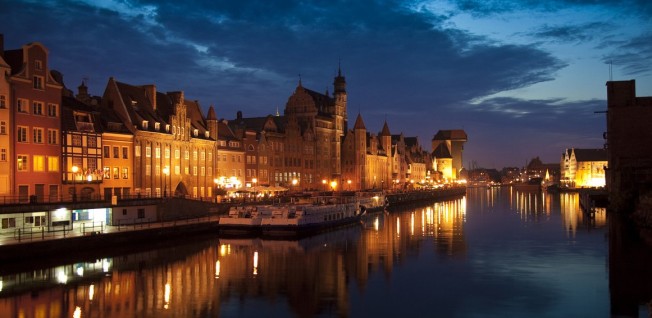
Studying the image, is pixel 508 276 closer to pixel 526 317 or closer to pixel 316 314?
pixel 526 317

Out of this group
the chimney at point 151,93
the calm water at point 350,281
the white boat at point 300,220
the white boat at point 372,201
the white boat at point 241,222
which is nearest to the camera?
the calm water at point 350,281

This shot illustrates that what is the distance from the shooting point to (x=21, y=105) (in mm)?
52656

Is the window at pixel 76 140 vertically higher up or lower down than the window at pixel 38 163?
higher up

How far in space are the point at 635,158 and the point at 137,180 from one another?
72.1m

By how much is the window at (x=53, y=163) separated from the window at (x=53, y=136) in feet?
4.27

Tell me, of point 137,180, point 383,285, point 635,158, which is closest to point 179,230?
point 137,180

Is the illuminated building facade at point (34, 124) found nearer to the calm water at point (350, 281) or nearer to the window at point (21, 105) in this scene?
the window at point (21, 105)

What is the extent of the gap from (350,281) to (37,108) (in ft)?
106

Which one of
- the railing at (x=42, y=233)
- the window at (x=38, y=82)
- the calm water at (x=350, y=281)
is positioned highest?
the window at (x=38, y=82)


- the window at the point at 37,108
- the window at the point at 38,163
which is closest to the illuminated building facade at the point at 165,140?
the window at the point at 38,163

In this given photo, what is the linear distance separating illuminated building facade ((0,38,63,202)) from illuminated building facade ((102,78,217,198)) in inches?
451

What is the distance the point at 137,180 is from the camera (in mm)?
67688

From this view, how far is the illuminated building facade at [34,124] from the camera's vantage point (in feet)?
172

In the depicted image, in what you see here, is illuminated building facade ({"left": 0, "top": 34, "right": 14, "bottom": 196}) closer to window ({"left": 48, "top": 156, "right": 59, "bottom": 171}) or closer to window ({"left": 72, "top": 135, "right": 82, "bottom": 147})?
window ({"left": 48, "top": 156, "right": 59, "bottom": 171})
